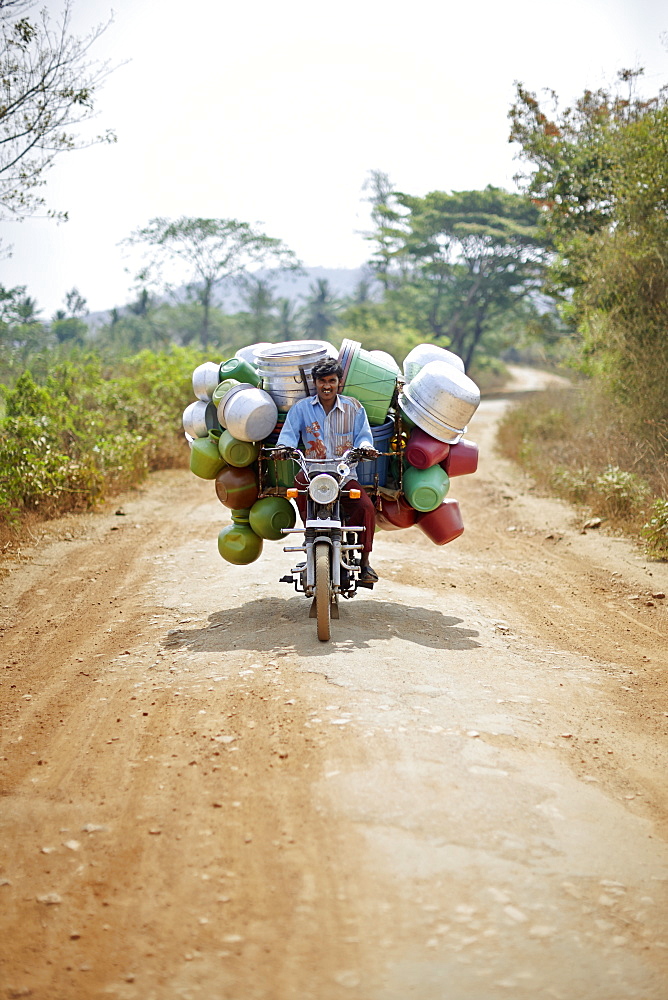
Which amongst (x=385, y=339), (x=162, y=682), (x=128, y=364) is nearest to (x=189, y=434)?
(x=162, y=682)

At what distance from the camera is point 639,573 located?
28.3ft

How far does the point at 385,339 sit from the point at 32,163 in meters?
29.7

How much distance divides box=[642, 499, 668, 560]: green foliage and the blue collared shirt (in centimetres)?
424

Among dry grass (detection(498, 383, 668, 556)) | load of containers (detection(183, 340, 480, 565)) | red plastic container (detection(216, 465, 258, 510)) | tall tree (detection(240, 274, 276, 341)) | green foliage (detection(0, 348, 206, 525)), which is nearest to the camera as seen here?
load of containers (detection(183, 340, 480, 565))

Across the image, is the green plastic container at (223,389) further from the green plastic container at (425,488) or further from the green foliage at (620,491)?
the green foliage at (620,491)

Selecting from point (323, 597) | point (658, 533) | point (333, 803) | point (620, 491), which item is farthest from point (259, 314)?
point (333, 803)

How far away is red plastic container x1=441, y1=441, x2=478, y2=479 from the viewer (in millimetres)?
6902

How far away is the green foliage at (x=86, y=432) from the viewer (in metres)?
10.7

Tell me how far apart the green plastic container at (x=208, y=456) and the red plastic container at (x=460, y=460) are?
1.73 m

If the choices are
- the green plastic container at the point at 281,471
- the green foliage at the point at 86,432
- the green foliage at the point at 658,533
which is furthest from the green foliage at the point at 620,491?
the green foliage at the point at 86,432

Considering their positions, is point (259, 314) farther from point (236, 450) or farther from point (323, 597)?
point (323, 597)

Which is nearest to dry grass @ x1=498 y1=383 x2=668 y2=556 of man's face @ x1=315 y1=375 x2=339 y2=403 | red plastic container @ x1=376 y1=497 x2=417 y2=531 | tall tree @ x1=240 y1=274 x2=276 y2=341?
red plastic container @ x1=376 y1=497 x2=417 y2=531

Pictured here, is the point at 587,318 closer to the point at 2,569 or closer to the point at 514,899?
the point at 2,569

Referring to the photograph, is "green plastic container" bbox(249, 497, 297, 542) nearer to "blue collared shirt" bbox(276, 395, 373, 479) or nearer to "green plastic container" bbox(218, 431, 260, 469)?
"green plastic container" bbox(218, 431, 260, 469)
